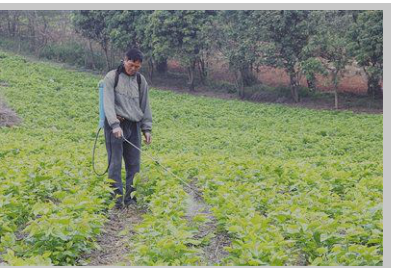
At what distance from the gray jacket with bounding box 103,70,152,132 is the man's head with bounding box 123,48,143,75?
154mm

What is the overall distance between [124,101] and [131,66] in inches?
19.0

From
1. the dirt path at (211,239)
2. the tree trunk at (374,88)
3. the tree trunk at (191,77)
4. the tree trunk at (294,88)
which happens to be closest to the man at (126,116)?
the dirt path at (211,239)

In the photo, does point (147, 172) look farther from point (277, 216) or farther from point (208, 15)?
point (208, 15)

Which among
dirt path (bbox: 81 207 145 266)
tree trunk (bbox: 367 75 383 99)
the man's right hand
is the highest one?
the man's right hand

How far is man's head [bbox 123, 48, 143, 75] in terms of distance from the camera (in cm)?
698

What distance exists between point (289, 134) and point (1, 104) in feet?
37.1

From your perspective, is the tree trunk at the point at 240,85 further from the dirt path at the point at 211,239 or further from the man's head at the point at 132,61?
the dirt path at the point at 211,239

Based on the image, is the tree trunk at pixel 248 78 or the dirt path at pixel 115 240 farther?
the tree trunk at pixel 248 78

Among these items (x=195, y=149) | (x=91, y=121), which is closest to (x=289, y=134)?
(x=195, y=149)

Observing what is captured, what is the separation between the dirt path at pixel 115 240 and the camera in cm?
518

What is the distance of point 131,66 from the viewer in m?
7.09

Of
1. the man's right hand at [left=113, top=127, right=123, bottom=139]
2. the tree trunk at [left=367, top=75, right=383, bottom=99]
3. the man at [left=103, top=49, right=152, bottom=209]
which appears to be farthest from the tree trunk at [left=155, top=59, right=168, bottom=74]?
the man's right hand at [left=113, top=127, right=123, bottom=139]

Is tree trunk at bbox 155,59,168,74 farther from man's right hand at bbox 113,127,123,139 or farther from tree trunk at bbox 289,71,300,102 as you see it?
man's right hand at bbox 113,127,123,139

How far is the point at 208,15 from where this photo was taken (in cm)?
3203
